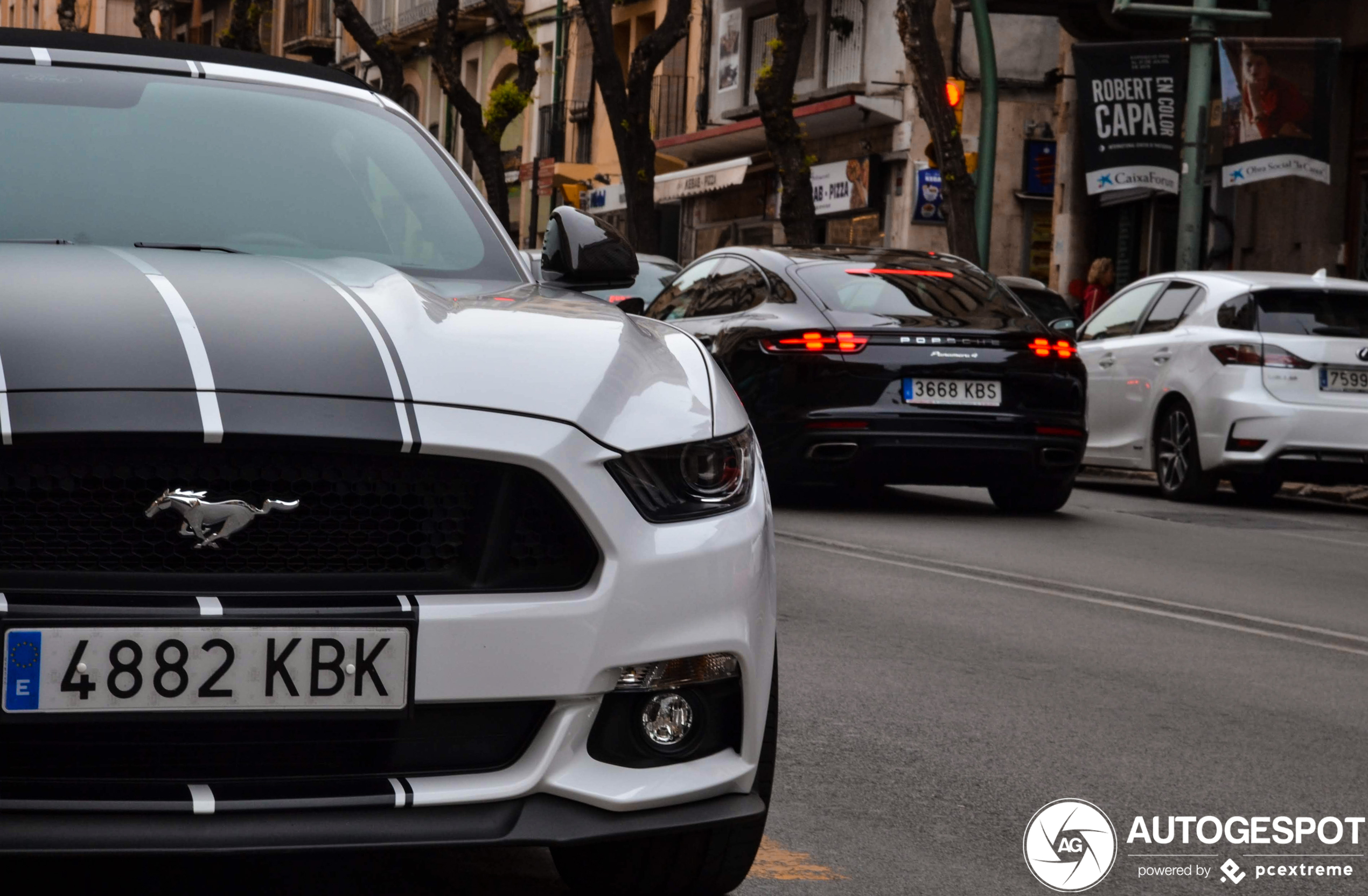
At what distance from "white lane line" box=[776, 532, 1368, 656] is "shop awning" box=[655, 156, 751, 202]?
23851 mm

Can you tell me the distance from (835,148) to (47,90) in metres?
30.9

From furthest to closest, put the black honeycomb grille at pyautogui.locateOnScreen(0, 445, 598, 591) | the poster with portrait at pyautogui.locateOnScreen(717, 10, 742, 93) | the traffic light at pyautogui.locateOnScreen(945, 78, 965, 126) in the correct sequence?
the poster with portrait at pyautogui.locateOnScreen(717, 10, 742, 93)
the traffic light at pyautogui.locateOnScreen(945, 78, 965, 126)
the black honeycomb grille at pyautogui.locateOnScreen(0, 445, 598, 591)

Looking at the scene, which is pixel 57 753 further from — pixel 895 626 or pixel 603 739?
pixel 895 626

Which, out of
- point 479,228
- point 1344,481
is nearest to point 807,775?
point 479,228

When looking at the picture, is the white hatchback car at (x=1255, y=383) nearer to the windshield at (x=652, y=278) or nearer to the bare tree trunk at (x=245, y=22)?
the windshield at (x=652, y=278)

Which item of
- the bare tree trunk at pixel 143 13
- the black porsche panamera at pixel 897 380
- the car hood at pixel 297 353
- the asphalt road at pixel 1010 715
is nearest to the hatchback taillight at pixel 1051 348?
the black porsche panamera at pixel 897 380

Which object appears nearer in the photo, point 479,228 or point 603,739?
point 603,739

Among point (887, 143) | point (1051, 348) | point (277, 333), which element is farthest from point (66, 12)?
point (277, 333)

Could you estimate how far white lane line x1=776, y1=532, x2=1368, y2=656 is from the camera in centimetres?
755

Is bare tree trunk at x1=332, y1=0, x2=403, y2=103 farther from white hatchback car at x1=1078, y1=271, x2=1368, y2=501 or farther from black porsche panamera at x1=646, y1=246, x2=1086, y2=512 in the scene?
black porsche panamera at x1=646, y1=246, x2=1086, y2=512

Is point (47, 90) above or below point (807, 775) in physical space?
above

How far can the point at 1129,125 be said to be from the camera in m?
21.0

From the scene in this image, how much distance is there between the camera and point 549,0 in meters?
45.9

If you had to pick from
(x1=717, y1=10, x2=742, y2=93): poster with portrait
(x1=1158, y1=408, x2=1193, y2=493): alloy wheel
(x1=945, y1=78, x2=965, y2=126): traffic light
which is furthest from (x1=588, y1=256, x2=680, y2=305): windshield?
(x1=717, y1=10, x2=742, y2=93): poster with portrait
